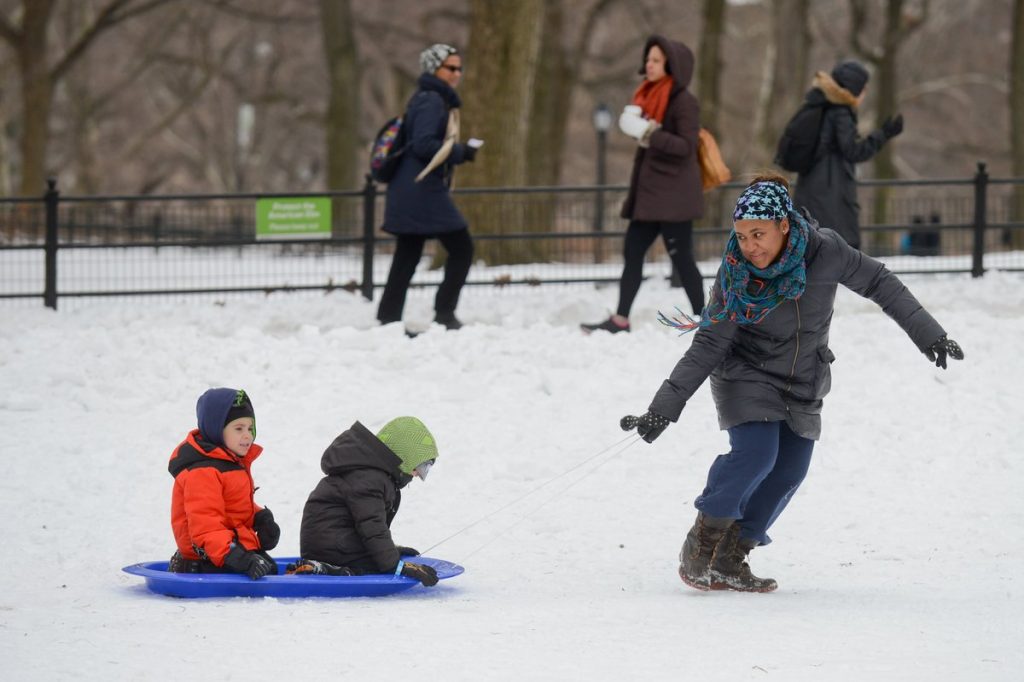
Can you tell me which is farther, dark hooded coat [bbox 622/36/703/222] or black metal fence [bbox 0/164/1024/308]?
black metal fence [bbox 0/164/1024/308]

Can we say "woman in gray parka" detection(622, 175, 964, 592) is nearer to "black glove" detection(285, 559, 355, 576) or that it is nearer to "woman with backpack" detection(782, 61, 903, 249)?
"black glove" detection(285, 559, 355, 576)

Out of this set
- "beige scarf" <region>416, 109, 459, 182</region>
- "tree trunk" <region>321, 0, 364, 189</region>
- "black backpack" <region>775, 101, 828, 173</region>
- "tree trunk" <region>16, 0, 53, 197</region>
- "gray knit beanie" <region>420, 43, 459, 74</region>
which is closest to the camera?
"beige scarf" <region>416, 109, 459, 182</region>

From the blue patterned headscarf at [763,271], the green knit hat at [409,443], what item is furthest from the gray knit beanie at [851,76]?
the green knit hat at [409,443]

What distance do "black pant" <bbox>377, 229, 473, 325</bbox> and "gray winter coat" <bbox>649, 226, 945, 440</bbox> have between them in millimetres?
4863

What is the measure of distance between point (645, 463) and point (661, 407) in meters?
2.86

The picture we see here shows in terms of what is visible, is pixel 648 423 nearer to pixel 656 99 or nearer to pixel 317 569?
pixel 317 569

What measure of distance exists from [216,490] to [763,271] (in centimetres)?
237

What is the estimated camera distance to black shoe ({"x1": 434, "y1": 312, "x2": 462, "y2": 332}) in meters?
11.1

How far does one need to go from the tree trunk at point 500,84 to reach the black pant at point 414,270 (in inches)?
182

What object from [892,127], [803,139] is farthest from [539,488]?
[892,127]

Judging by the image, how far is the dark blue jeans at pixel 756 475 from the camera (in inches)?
246

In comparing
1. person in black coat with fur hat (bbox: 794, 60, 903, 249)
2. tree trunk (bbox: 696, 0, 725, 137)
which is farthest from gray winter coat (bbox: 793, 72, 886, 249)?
tree trunk (bbox: 696, 0, 725, 137)

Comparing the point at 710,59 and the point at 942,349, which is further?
the point at 710,59

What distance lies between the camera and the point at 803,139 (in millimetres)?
11047
